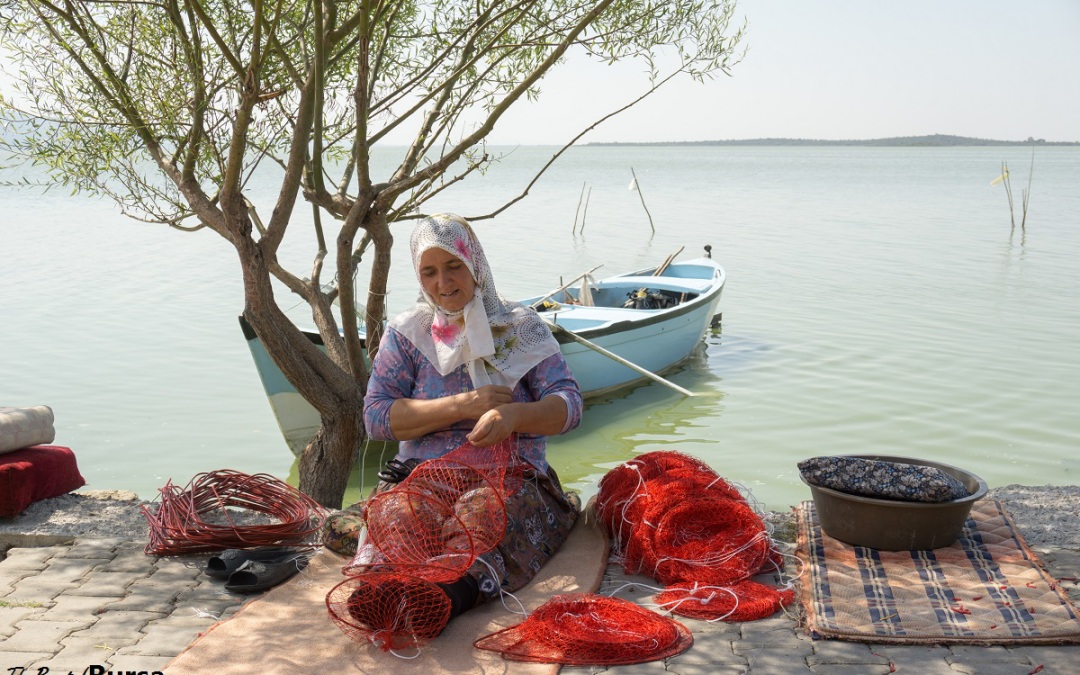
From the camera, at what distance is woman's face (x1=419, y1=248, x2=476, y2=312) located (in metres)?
3.63

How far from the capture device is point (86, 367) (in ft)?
39.5

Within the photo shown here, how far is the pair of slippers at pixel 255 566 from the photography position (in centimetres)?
348

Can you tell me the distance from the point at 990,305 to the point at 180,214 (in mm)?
14044

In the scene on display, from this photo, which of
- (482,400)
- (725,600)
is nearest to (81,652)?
(482,400)

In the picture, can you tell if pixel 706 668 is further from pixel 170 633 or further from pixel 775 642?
pixel 170 633

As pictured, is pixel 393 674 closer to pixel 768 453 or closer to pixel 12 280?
pixel 768 453

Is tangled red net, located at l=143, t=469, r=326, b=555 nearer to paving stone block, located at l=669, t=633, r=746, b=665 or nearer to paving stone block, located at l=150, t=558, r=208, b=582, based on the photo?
paving stone block, located at l=150, t=558, r=208, b=582

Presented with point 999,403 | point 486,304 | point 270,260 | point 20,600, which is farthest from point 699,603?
point 999,403

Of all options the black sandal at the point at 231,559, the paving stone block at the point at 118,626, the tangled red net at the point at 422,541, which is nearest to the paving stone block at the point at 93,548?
the black sandal at the point at 231,559

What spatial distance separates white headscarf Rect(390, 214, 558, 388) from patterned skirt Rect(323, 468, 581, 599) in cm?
43

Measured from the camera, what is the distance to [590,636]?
299cm

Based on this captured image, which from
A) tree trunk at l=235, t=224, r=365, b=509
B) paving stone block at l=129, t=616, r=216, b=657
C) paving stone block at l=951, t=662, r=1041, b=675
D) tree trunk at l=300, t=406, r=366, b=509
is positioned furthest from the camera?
tree trunk at l=300, t=406, r=366, b=509

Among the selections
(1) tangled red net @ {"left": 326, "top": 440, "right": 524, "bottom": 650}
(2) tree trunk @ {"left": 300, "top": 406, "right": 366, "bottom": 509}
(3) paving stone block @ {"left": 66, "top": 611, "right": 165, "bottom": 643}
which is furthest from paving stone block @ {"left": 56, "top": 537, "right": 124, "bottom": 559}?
(2) tree trunk @ {"left": 300, "top": 406, "right": 366, "bottom": 509}

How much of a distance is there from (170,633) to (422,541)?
85 centimetres
